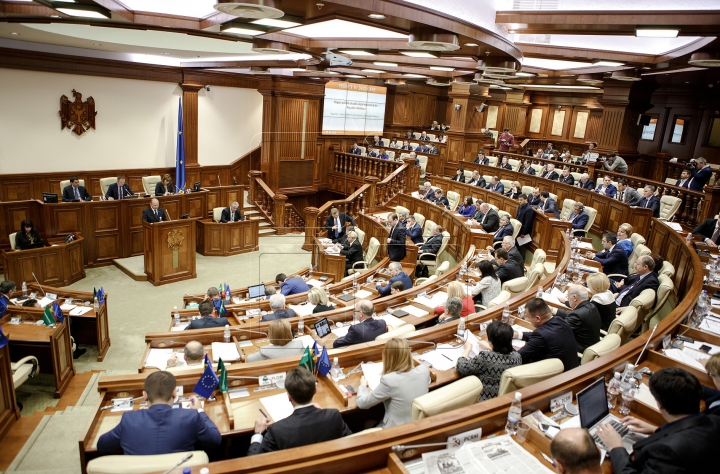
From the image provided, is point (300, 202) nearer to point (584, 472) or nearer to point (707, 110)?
point (707, 110)

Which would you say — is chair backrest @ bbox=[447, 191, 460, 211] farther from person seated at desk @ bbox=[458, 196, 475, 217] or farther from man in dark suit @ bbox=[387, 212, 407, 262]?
man in dark suit @ bbox=[387, 212, 407, 262]

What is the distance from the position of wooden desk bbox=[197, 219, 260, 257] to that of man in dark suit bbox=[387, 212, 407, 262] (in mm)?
3395

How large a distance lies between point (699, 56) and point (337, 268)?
5754 mm

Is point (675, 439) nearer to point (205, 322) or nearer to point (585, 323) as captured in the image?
point (585, 323)

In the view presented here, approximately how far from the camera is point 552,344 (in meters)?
3.17

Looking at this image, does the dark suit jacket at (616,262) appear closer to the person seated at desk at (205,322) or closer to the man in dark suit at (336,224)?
the man in dark suit at (336,224)

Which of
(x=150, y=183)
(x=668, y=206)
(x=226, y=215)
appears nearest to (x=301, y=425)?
(x=668, y=206)

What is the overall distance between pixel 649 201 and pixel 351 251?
4630mm

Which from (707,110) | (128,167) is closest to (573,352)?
(128,167)

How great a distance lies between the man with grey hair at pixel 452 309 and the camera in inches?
165

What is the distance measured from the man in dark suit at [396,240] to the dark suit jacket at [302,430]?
185 inches

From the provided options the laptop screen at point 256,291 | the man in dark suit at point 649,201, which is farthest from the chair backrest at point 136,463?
the man in dark suit at point 649,201

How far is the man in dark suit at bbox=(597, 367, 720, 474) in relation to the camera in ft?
6.12

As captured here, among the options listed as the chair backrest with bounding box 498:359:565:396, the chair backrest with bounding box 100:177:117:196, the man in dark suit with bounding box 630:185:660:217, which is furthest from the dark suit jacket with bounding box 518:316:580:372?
the chair backrest with bounding box 100:177:117:196
